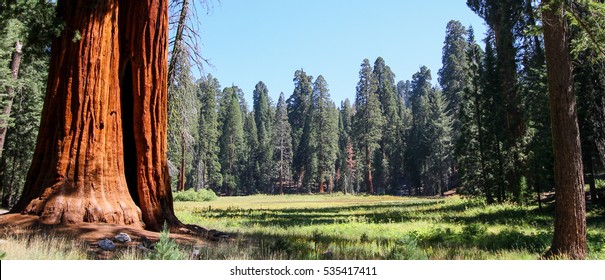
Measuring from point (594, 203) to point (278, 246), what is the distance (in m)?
15.3

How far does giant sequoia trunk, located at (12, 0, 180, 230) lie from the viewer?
28.5 ft

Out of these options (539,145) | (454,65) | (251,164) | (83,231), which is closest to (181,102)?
(83,231)

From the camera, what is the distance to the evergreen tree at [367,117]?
71125mm

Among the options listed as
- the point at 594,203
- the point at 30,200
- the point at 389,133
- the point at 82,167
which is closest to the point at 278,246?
the point at 82,167

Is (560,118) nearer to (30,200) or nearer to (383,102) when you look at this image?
(30,200)

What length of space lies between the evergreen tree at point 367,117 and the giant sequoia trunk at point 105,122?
61.1 meters

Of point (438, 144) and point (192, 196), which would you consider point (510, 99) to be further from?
point (438, 144)

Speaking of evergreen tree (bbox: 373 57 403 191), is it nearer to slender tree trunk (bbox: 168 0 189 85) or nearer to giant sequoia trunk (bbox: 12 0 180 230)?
slender tree trunk (bbox: 168 0 189 85)

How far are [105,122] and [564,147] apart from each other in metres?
8.55

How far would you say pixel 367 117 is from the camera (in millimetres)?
72438

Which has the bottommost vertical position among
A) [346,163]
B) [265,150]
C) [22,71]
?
[346,163]

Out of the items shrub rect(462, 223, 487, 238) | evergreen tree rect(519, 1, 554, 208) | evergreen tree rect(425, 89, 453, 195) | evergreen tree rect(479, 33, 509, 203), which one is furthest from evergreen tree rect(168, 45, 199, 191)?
evergreen tree rect(425, 89, 453, 195)

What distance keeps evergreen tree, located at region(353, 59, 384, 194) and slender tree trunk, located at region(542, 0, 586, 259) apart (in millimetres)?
61572

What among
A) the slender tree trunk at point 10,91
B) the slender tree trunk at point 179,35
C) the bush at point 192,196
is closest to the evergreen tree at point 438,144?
the bush at point 192,196
